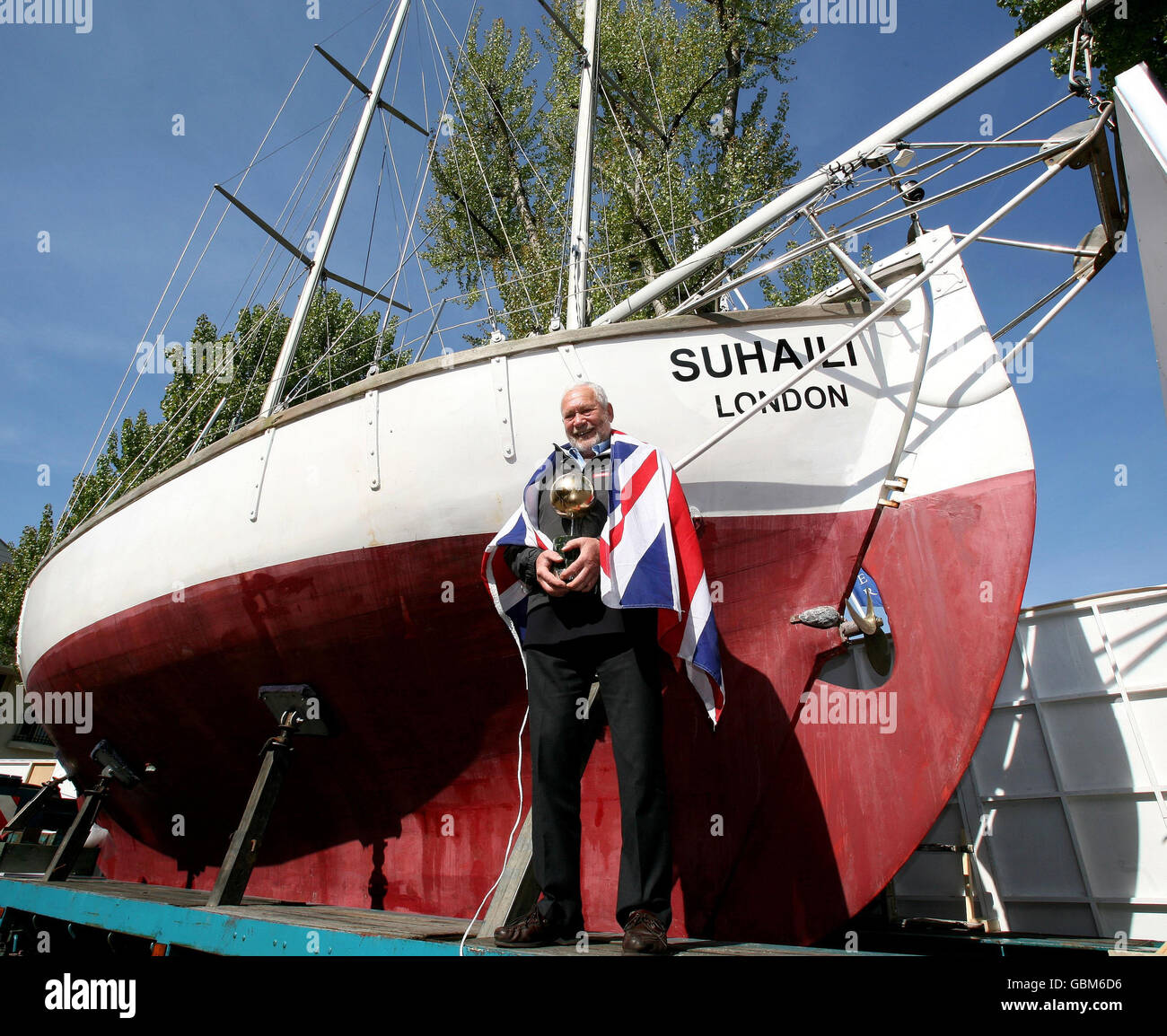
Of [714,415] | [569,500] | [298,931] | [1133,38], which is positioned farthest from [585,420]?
[1133,38]

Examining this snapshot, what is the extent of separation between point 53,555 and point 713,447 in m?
5.49

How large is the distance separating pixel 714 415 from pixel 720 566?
683 millimetres

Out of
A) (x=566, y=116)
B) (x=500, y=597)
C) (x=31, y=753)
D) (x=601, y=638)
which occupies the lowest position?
(x=31, y=753)

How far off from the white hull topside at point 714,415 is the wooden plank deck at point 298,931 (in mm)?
1637

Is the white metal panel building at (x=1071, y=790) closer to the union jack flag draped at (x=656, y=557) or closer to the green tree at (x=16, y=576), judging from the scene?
the union jack flag draped at (x=656, y=557)

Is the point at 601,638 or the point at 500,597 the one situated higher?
the point at 500,597

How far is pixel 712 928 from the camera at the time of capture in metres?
3.23

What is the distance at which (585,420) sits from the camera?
2.64 metres

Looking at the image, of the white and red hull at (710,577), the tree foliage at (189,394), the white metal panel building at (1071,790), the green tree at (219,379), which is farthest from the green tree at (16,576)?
the white metal panel building at (1071,790)

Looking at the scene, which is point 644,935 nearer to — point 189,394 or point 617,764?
point 617,764

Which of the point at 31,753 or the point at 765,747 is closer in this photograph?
the point at 765,747

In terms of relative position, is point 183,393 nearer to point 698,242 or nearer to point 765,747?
point 698,242

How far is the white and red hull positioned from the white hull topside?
12 mm
